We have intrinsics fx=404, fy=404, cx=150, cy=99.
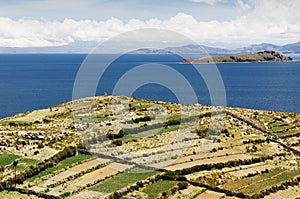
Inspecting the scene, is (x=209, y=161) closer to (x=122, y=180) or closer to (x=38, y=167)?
(x=122, y=180)

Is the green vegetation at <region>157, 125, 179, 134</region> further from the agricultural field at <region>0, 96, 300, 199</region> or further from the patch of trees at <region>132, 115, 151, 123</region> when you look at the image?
the patch of trees at <region>132, 115, 151, 123</region>

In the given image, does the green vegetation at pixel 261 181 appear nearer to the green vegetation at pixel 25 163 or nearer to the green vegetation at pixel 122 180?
the green vegetation at pixel 122 180

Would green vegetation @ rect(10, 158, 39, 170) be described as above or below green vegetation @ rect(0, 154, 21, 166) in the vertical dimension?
below

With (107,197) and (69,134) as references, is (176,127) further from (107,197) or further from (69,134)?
(107,197)

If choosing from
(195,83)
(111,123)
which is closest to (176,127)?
(111,123)

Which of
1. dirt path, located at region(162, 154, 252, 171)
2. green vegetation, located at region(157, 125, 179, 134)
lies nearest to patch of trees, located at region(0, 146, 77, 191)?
dirt path, located at region(162, 154, 252, 171)

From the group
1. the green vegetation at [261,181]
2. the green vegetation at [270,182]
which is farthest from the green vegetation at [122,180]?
the green vegetation at [270,182]

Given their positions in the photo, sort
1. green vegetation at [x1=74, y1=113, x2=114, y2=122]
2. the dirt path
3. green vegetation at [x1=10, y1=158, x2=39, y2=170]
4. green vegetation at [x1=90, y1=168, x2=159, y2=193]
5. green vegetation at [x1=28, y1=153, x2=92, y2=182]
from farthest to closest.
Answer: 1. green vegetation at [x1=74, y1=113, x2=114, y2=122]
2. the dirt path
3. green vegetation at [x1=10, y1=158, x2=39, y2=170]
4. green vegetation at [x1=28, y1=153, x2=92, y2=182]
5. green vegetation at [x1=90, y1=168, x2=159, y2=193]
